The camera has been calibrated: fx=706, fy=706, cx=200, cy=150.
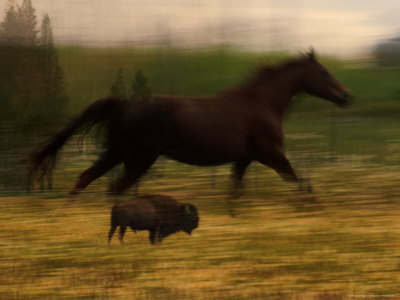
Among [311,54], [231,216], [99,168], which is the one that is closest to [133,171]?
[99,168]

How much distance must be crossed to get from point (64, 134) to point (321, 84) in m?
2.05

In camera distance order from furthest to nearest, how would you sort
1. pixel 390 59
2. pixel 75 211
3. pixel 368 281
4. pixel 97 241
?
pixel 390 59 < pixel 75 211 < pixel 97 241 < pixel 368 281

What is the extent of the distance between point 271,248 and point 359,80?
1.83 metres

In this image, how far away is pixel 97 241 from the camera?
4.65 meters

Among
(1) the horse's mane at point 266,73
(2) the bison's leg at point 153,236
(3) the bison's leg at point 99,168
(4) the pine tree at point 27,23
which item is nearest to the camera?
(2) the bison's leg at point 153,236

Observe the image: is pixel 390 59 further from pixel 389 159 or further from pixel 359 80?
pixel 389 159

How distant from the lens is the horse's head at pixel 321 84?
552 cm

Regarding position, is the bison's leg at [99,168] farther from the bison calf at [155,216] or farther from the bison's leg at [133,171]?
the bison calf at [155,216]

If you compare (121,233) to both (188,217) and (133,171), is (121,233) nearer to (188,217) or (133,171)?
(188,217)

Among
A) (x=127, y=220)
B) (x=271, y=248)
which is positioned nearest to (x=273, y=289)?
(x=271, y=248)

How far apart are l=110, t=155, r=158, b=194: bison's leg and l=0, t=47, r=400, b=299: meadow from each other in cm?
13

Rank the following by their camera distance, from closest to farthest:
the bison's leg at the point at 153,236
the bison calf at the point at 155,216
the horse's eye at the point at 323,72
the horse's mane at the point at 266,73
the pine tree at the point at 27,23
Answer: the bison calf at the point at 155,216 < the bison's leg at the point at 153,236 < the pine tree at the point at 27,23 < the horse's mane at the point at 266,73 < the horse's eye at the point at 323,72

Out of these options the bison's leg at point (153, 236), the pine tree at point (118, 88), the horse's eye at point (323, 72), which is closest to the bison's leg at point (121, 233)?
the bison's leg at point (153, 236)

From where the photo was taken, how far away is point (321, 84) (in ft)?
18.5
